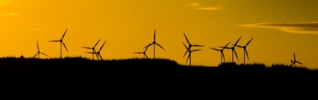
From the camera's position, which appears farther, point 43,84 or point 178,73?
point 178,73

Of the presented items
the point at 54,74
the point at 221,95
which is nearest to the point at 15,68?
the point at 54,74

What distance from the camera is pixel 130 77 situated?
102375mm

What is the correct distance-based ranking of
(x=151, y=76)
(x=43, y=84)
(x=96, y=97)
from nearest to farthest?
(x=96, y=97), (x=43, y=84), (x=151, y=76)

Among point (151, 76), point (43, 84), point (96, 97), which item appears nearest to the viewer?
point (96, 97)

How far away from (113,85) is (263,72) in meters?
17.4

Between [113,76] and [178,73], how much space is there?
795 centimetres

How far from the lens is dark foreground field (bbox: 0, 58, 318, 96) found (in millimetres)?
94625

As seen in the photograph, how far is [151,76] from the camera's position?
337 ft

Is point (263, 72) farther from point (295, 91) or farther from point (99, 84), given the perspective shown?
point (99, 84)

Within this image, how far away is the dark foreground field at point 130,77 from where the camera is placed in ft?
310

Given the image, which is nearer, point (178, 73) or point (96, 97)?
point (96, 97)

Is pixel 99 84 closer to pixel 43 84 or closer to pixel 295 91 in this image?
pixel 43 84

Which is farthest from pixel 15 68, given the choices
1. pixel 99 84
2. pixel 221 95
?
pixel 221 95

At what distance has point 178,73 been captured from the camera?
106250 millimetres
